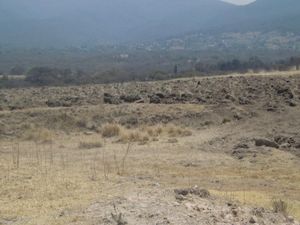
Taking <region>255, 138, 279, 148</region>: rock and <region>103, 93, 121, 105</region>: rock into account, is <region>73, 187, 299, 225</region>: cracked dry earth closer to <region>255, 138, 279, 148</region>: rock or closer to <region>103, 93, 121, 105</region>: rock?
<region>255, 138, 279, 148</region>: rock

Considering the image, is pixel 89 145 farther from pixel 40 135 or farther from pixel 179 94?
pixel 179 94

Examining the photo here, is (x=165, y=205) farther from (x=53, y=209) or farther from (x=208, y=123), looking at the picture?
(x=208, y=123)

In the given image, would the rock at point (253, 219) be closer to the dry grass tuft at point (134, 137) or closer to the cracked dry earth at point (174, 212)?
the cracked dry earth at point (174, 212)

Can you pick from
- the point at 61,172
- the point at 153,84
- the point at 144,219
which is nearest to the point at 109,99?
the point at 153,84

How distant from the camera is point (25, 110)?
114 ft

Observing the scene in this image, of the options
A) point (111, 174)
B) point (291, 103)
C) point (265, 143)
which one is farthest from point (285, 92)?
point (111, 174)

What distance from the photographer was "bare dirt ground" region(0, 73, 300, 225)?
43.1 ft

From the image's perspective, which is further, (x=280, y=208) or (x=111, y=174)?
(x=111, y=174)

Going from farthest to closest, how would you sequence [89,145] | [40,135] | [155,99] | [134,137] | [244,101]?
Result: [155,99], [244,101], [40,135], [134,137], [89,145]

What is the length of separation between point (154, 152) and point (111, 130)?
5607mm

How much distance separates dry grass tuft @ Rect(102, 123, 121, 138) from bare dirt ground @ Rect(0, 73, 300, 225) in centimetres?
5

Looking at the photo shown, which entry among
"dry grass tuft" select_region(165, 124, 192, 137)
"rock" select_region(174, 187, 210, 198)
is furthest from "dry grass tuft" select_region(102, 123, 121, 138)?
"rock" select_region(174, 187, 210, 198)

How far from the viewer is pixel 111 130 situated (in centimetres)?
3095

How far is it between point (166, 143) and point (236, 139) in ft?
9.44
